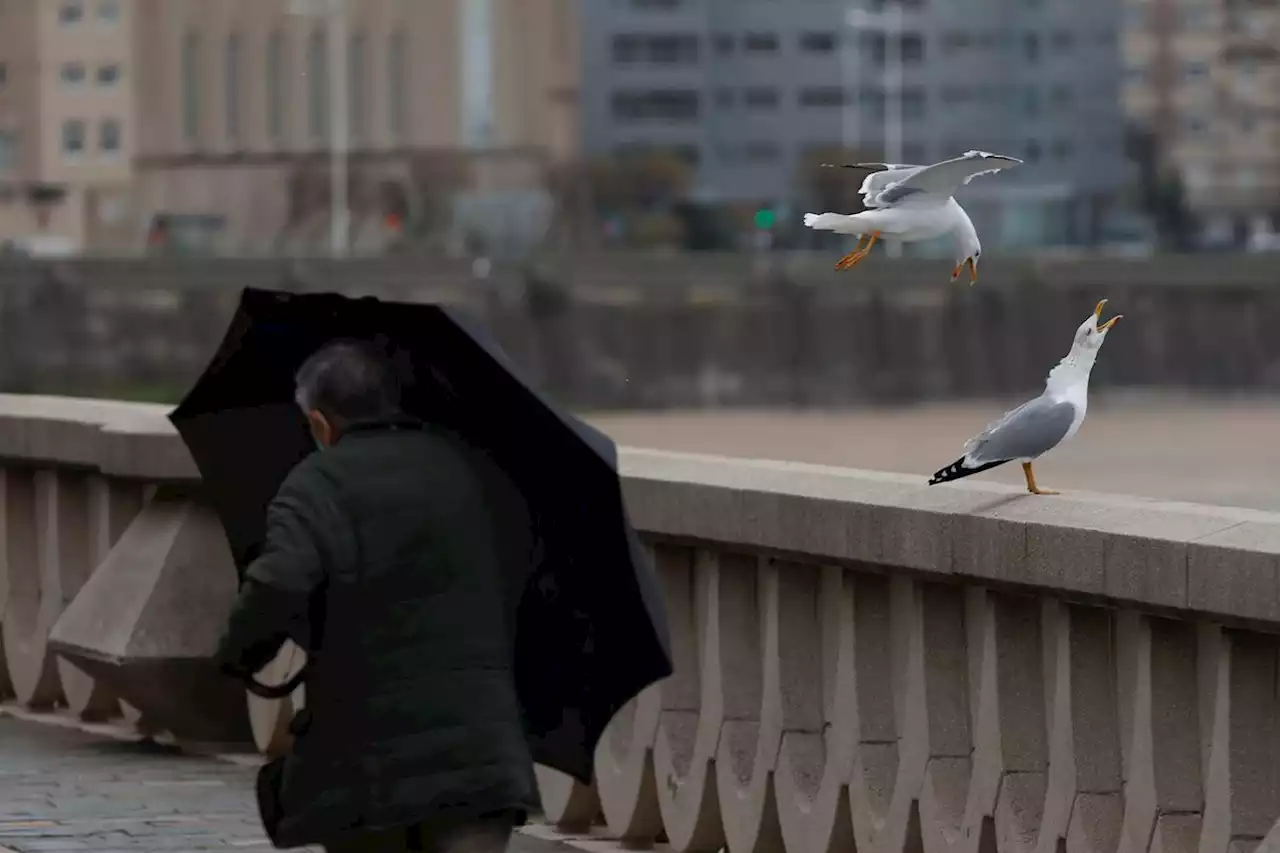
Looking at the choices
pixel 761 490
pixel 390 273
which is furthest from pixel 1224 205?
pixel 761 490

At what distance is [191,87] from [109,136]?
3.82 metres

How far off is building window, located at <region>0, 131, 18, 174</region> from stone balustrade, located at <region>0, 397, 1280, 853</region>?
108 m

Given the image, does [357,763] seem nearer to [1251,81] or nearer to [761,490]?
[761,490]

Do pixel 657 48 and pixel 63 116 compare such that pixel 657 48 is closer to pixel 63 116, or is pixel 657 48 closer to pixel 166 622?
pixel 63 116

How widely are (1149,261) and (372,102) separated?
4284 cm

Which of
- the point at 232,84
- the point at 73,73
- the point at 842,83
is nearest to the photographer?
the point at 73,73

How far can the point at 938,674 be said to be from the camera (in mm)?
7547

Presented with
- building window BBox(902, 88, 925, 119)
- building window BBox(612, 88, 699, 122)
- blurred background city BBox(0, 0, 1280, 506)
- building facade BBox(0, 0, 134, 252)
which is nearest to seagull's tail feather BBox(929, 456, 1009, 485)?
blurred background city BBox(0, 0, 1280, 506)

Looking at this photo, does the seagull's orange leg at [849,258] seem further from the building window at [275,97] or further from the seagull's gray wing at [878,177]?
the building window at [275,97]

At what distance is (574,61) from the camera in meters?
127

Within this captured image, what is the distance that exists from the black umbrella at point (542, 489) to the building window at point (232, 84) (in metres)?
116

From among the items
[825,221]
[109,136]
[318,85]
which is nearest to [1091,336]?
[825,221]

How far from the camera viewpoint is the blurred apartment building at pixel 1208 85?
405ft

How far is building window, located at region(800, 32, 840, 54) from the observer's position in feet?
415
